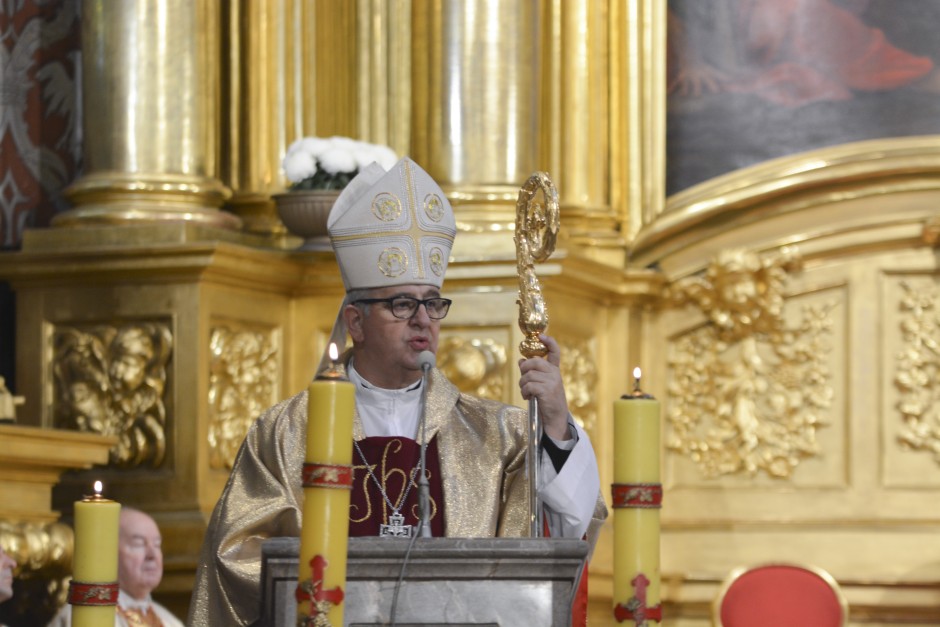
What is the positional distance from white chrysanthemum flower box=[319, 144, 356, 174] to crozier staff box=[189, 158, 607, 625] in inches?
72.1

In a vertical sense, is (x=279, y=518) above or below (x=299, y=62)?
below

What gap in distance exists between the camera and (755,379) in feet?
22.8

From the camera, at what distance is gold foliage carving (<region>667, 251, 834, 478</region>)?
22.5 feet

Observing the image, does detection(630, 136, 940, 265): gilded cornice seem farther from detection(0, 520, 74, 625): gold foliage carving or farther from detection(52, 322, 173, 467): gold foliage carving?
detection(0, 520, 74, 625): gold foliage carving

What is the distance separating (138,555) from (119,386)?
2.53 ft

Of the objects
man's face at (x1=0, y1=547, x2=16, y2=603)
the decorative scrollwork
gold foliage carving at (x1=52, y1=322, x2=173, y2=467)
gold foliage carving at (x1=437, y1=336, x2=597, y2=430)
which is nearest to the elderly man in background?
gold foliage carving at (x1=52, y1=322, x2=173, y2=467)

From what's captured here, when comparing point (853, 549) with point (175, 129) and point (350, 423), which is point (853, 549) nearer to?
point (175, 129)

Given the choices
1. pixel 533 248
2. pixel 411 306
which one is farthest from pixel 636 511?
pixel 411 306

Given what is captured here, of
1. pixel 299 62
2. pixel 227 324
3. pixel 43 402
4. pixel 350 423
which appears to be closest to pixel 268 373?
pixel 227 324

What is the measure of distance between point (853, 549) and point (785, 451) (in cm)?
42

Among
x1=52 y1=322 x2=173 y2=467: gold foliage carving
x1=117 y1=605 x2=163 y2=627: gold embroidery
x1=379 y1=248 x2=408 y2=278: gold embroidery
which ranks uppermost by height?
x1=379 y1=248 x2=408 y2=278: gold embroidery

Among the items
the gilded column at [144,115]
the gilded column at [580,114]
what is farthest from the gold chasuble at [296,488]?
the gilded column at [580,114]

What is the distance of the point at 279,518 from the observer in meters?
3.97

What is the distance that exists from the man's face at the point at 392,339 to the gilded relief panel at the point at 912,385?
2838mm
